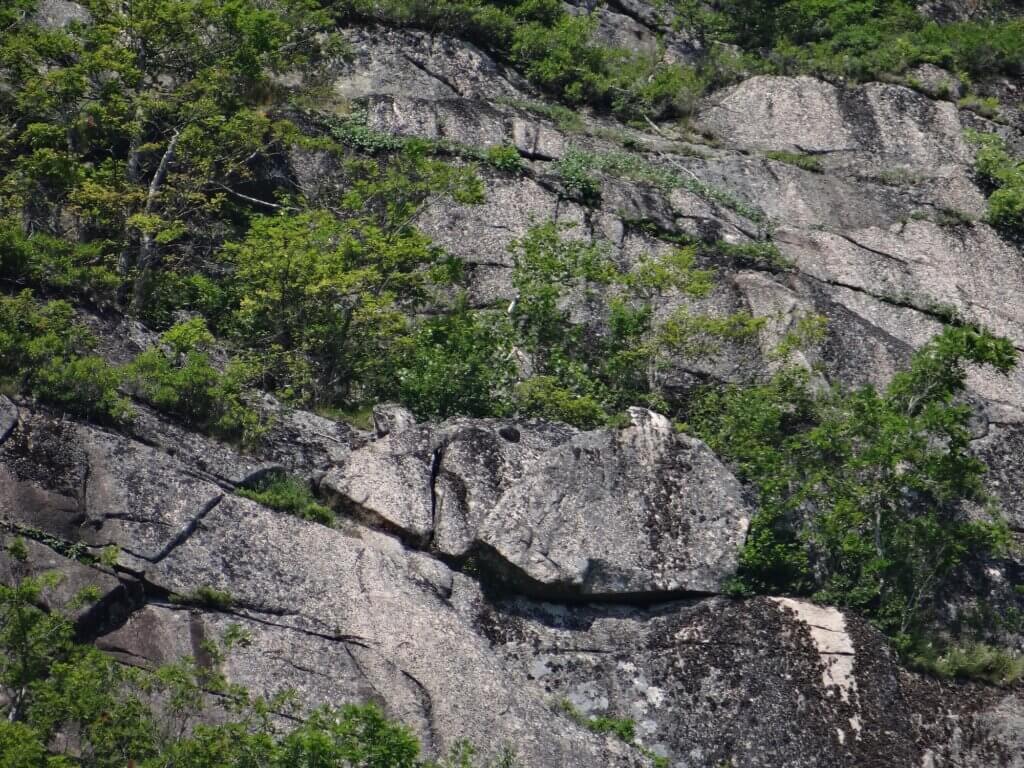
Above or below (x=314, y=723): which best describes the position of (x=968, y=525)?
→ below

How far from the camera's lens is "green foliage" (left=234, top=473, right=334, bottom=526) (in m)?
14.6

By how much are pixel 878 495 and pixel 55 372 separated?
9.23 metres

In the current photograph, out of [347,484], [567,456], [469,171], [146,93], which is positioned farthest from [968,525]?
[146,93]

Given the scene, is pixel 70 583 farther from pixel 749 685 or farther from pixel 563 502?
pixel 749 685

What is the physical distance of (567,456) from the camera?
1586cm

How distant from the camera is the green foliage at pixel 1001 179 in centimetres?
2302

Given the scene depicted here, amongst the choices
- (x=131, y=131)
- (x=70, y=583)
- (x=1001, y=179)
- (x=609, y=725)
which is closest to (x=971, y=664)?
(x=609, y=725)

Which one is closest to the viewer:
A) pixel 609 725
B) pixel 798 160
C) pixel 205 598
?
pixel 205 598

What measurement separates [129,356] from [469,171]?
6097 mm

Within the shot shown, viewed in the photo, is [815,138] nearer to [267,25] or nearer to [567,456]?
[267,25]

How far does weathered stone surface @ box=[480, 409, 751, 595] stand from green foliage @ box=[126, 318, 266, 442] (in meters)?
3.07

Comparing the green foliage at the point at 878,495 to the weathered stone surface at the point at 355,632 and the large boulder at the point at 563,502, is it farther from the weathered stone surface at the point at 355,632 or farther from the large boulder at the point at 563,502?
the weathered stone surface at the point at 355,632

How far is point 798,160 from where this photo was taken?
2422cm

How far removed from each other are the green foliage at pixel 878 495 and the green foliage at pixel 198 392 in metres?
5.83
